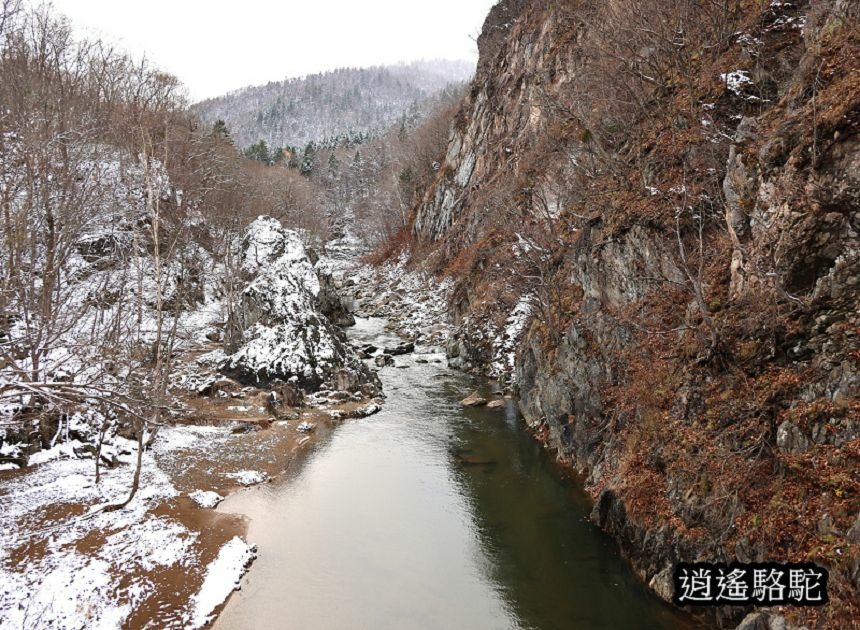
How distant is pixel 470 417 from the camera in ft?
86.2

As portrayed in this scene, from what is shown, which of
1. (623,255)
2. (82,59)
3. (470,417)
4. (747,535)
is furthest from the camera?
(470,417)

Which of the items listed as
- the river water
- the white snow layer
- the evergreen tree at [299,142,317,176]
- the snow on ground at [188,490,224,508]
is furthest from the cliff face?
the evergreen tree at [299,142,317,176]

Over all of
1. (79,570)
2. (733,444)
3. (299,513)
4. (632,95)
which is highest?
(632,95)

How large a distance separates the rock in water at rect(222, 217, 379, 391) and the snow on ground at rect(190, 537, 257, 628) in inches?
608

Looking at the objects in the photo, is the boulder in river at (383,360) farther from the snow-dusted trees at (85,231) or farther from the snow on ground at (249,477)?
the snow on ground at (249,477)

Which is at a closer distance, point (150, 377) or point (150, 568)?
point (150, 568)

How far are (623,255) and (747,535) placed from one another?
11.4 metres

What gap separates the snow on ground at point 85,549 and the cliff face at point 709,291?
491 inches

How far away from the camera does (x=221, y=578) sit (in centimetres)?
1338

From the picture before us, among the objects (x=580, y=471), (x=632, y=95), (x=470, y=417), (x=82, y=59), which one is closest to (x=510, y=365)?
(x=470, y=417)

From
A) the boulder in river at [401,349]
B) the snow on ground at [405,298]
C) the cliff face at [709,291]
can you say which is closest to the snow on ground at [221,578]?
the cliff face at [709,291]

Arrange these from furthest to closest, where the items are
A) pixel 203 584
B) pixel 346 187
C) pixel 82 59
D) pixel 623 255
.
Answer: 1. pixel 346 187
2. pixel 82 59
3. pixel 623 255
4. pixel 203 584

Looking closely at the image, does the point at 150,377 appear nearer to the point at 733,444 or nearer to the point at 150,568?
the point at 150,568

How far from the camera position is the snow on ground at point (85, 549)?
1121 cm
